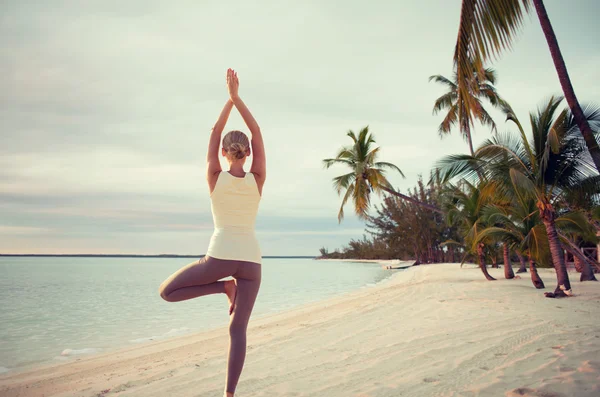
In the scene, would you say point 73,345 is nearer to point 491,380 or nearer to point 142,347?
point 142,347

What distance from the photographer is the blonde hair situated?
254 cm

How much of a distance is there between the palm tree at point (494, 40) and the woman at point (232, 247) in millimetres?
3326

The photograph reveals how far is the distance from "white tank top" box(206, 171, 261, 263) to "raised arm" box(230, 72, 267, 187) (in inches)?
4.6

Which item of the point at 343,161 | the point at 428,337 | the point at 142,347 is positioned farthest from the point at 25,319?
the point at 343,161

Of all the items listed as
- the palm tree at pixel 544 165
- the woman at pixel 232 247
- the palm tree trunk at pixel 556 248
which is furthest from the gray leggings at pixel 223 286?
the palm tree trunk at pixel 556 248

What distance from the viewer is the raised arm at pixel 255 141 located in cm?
259

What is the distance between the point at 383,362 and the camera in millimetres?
4102

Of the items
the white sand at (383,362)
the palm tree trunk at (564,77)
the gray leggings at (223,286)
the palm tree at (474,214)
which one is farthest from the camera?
the palm tree at (474,214)

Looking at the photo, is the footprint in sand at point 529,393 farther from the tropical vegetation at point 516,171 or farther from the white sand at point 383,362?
the tropical vegetation at point 516,171

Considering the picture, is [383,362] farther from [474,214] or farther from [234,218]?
→ [474,214]

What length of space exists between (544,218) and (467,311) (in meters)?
4.25

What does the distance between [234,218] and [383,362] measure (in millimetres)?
2652

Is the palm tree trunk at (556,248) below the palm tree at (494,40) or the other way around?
below

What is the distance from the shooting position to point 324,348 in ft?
16.6
